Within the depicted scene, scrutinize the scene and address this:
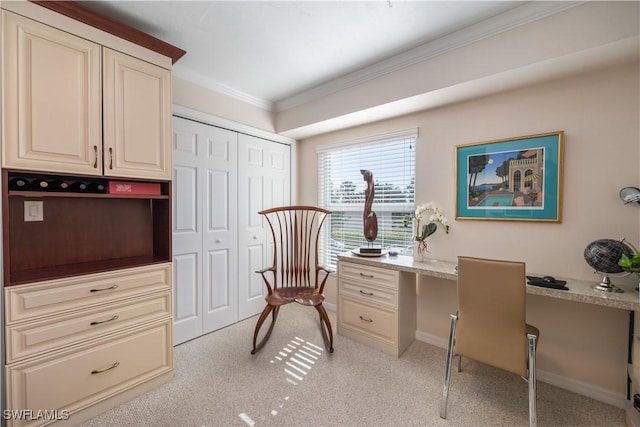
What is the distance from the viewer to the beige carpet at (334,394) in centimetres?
165

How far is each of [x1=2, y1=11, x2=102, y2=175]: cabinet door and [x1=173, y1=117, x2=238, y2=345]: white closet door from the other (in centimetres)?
86

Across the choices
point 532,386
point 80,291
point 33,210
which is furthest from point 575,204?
point 33,210

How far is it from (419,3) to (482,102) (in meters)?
1.04

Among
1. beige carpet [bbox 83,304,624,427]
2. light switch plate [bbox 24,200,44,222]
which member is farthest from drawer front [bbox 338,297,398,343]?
light switch plate [bbox 24,200,44,222]

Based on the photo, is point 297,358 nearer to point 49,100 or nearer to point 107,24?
point 49,100

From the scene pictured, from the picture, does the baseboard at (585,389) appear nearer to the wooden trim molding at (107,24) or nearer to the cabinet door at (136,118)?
the cabinet door at (136,118)

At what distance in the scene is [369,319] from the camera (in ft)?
8.23

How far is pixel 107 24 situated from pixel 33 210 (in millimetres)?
1300

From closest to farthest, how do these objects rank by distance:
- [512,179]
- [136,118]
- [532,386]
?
[532,386] → [136,118] → [512,179]

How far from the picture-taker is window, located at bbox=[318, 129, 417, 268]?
9.37ft

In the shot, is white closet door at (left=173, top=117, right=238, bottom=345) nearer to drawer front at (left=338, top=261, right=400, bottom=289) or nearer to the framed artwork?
drawer front at (left=338, top=261, right=400, bottom=289)

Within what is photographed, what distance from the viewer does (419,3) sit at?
5.58 feet

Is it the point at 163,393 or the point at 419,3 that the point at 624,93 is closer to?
the point at 419,3

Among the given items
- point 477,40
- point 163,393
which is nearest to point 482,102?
point 477,40
